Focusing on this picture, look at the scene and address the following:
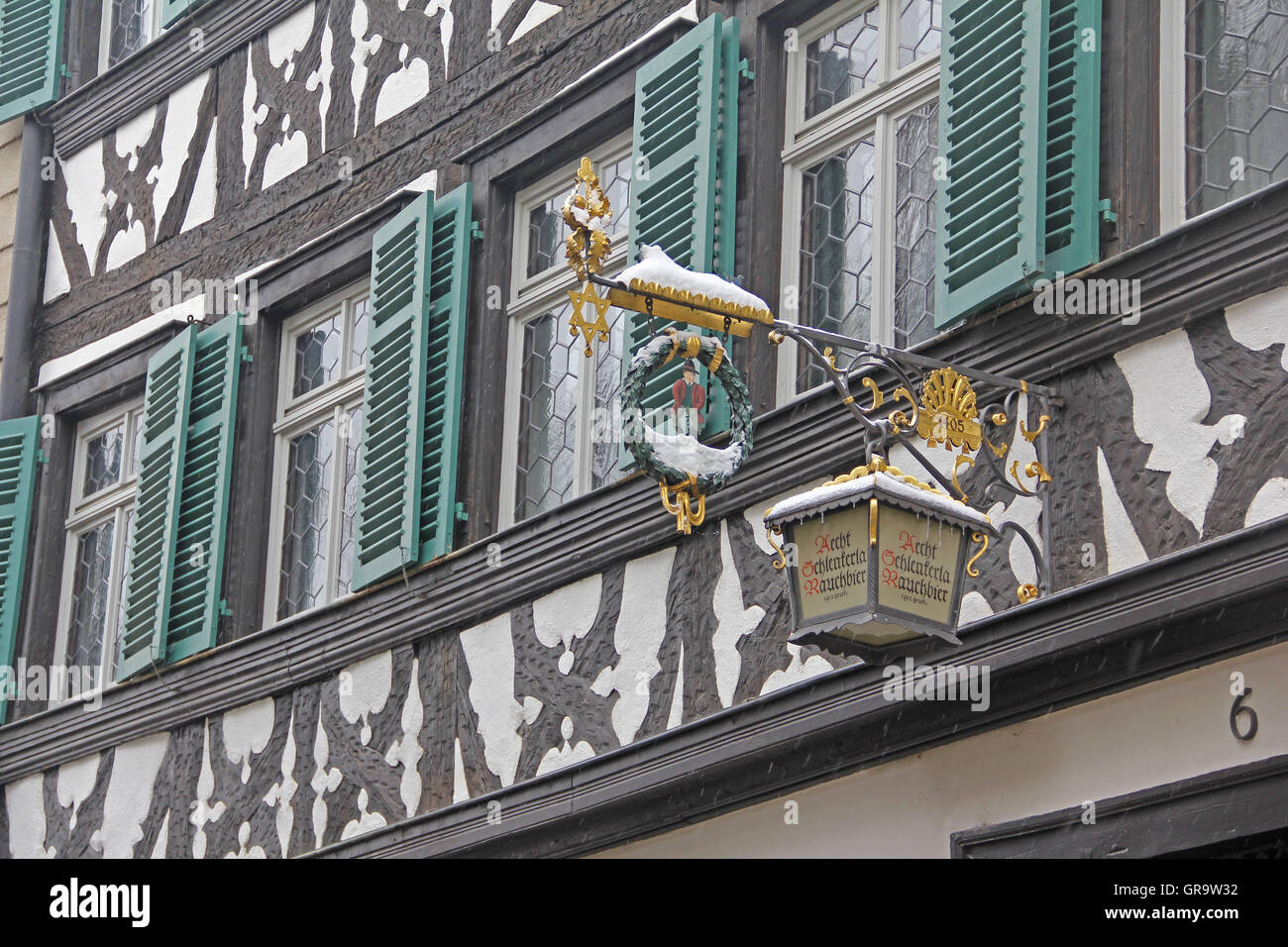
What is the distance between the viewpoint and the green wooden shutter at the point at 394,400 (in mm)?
9930

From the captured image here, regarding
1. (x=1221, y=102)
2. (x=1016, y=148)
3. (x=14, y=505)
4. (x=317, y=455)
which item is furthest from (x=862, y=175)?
(x=14, y=505)

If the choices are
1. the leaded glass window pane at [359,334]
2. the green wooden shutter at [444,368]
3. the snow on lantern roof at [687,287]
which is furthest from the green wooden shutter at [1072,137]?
the leaded glass window pane at [359,334]

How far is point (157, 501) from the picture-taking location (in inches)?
456

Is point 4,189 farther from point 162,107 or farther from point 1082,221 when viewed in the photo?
point 1082,221

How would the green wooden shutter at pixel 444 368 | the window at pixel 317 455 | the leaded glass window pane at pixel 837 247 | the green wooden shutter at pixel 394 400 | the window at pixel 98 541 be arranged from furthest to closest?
1. the window at pixel 98 541
2. the window at pixel 317 455
3. the green wooden shutter at pixel 394 400
4. the green wooden shutter at pixel 444 368
5. the leaded glass window pane at pixel 837 247

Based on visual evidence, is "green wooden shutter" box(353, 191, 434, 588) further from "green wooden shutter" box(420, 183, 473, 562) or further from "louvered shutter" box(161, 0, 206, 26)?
"louvered shutter" box(161, 0, 206, 26)

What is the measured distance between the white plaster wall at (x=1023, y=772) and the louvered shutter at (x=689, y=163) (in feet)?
4.88

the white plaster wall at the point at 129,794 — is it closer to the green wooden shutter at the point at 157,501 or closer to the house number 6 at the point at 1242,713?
the green wooden shutter at the point at 157,501

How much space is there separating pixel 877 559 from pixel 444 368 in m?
3.80

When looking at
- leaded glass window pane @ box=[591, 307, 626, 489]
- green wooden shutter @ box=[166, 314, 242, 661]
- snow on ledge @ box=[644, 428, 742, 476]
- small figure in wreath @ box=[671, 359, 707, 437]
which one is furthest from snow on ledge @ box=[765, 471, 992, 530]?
green wooden shutter @ box=[166, 314, 242, 661]

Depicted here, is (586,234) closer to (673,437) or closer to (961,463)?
(673,437)

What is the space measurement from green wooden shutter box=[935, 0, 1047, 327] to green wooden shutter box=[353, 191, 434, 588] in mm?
2991

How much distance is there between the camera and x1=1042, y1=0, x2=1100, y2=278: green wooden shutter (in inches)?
281
